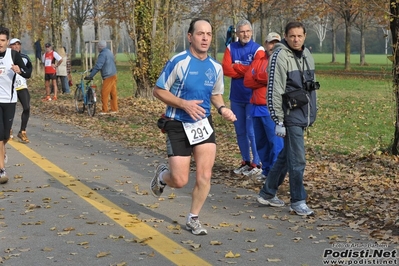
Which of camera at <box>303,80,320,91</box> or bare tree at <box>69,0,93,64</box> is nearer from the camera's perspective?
camera at <box>303,80,320,91</box>

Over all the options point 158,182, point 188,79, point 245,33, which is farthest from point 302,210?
point 245,33

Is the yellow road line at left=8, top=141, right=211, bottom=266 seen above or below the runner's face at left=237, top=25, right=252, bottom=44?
below

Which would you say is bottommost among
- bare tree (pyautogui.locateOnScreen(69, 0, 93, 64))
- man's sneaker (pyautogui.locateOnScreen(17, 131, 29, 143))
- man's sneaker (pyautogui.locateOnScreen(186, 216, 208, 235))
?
man's sneaker (pyautogui.locateOnScreen(17, 131, 29, 143))

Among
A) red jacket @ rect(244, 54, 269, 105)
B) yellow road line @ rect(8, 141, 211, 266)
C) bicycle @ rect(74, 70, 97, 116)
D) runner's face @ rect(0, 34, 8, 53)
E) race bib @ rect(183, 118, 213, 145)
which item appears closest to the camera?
yellow road line @ rect(8, 141, 211, 266)

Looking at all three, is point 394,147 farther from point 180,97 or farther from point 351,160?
point 180,97

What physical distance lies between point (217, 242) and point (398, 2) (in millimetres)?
6146

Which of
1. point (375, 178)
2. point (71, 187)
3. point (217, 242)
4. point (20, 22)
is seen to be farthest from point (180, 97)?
point (20, 22)

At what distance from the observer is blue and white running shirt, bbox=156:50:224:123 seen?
7.20 meters

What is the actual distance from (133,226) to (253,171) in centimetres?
365

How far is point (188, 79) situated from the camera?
7211 mm

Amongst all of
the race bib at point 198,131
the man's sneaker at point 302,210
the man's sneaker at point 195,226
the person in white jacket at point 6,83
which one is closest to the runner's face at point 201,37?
the race bib at point 198,131

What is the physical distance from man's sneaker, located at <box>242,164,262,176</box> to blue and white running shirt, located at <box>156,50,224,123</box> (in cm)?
358

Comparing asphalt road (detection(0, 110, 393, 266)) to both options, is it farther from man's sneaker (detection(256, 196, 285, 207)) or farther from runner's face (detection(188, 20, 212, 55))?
runner's face (detection(188, 20, 212, 55))

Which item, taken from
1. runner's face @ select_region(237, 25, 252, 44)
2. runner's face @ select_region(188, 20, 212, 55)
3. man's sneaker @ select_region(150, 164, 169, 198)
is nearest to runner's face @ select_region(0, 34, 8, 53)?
runner's face @ select_region(237, 25, 252, 44)
